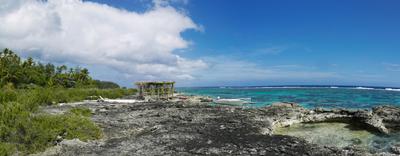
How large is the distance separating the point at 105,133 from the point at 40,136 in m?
4.55

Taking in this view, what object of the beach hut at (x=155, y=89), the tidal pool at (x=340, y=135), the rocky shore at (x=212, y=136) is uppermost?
the beach hut at (x=155, y=89)

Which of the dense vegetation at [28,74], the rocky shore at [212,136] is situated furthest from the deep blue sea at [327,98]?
the dense vegetation at [28,74]

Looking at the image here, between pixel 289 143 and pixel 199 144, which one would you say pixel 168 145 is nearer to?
pixel 199 144

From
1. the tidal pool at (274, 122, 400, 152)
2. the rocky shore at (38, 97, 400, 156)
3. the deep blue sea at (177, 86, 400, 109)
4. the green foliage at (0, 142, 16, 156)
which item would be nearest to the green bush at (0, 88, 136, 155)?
the green foliage at (0, 142, 16, 156)

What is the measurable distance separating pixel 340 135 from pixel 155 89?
117 ft

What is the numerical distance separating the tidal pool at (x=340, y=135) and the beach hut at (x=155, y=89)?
30156mm

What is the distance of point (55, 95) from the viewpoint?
1492 inches

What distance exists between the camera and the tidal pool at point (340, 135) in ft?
59.4

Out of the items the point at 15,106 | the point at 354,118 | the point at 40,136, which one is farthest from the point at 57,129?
the point at 354,118

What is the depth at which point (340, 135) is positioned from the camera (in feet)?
68.8

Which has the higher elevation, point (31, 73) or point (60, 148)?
point (31, 73)

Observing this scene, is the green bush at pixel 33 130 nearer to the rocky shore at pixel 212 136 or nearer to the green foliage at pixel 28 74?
the rocky shore at pixel 212 136

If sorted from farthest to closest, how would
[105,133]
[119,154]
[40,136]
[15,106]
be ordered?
[105,133] < [15,106] < [40,136] < [119,154]

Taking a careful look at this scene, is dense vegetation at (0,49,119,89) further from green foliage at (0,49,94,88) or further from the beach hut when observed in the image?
the beach hut
